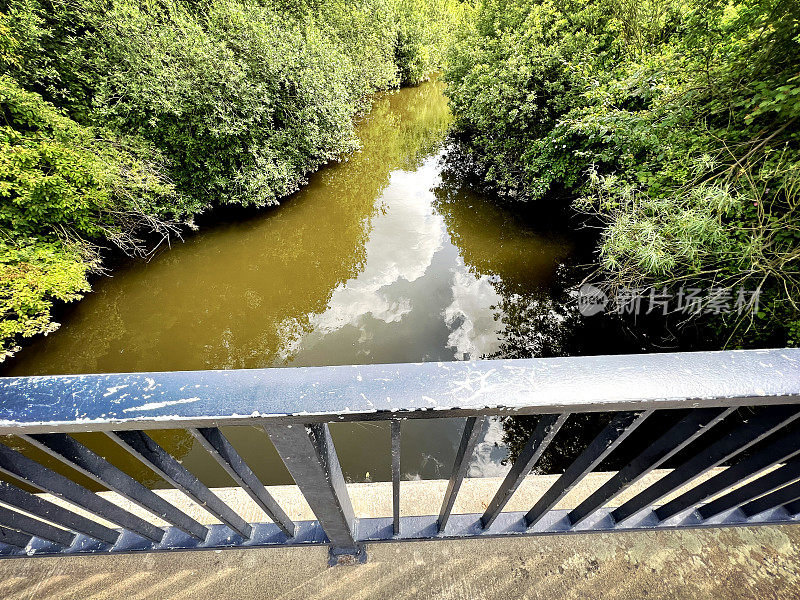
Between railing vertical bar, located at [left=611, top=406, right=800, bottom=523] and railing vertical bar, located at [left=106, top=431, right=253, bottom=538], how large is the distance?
147cm

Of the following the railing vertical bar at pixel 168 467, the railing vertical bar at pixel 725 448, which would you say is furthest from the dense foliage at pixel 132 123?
the railing vertical bar at pixel 725 448

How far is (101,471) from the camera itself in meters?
0.90

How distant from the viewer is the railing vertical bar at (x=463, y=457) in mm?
862

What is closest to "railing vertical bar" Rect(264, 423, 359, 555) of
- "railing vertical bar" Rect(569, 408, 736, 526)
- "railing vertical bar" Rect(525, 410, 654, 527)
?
"railing vertical bar" Rect(525, 410, 654, 527)

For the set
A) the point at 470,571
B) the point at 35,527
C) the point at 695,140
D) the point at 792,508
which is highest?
the point at 695,140

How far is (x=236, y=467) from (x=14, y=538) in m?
1.13

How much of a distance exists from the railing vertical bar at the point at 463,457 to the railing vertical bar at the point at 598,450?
30 cm

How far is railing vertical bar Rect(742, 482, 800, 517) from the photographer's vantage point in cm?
124

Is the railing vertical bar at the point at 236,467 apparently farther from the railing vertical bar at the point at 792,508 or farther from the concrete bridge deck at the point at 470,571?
the railing vertical bar at the point at 792,508

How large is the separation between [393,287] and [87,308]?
6.24 metres

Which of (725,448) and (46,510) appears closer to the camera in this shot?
(725,448)

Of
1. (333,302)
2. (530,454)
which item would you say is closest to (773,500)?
(530,454)

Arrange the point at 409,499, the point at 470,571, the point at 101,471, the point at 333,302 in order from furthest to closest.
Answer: the point at 333,302
the point at 409,499
the point at 470,571
the point at 101,471

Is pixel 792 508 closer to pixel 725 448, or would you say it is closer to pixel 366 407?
pixel 725 448
